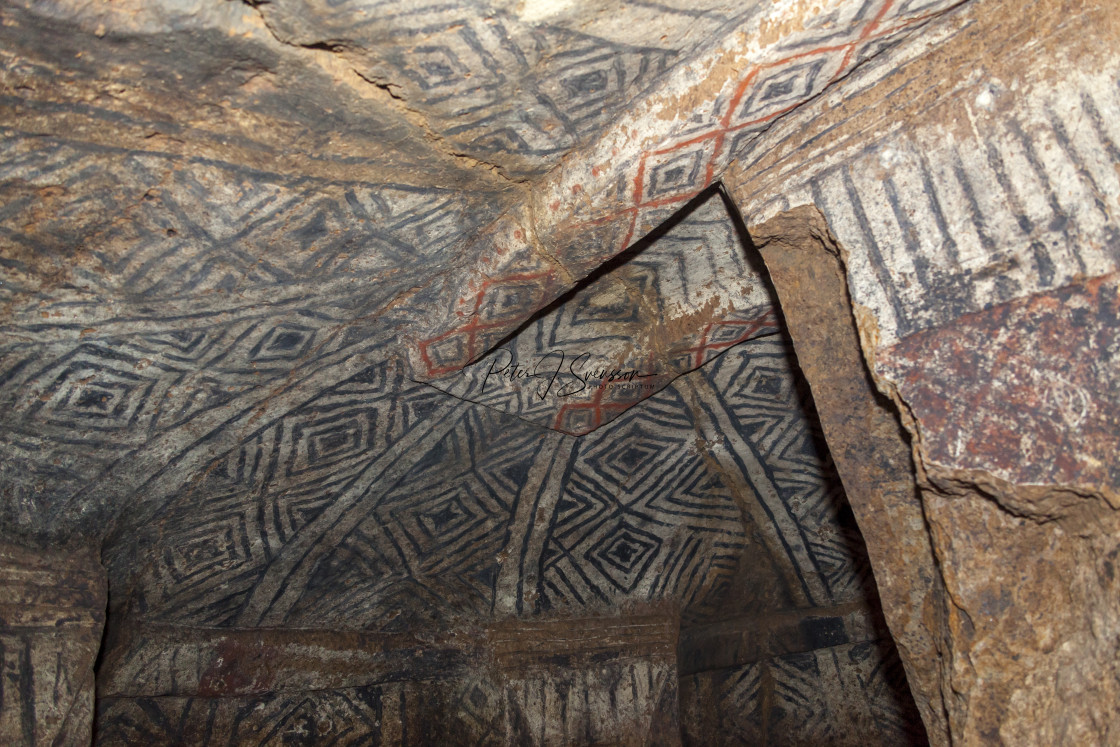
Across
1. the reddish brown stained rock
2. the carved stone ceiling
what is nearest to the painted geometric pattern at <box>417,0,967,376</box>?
the carved stone ceiling

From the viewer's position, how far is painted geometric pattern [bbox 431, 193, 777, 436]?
91.7 inches

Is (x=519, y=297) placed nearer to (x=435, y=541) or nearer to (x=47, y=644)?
(x=435, y=541)

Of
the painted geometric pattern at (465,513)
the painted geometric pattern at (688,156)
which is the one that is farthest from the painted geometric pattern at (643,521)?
the painted geometric pattern at (688,156)

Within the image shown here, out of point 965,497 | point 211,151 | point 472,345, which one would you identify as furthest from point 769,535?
point 211,151

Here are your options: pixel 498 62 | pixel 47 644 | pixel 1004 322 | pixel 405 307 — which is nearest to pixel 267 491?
pixel 47 644

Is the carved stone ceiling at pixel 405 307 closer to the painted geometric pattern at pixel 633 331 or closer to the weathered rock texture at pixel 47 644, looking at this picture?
the painted geometric pattern at pixel 633 331

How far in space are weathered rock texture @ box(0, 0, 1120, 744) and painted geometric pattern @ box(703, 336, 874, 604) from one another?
0.02 meters

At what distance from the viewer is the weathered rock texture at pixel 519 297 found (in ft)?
4.25

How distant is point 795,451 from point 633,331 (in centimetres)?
92

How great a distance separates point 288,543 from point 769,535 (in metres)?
1.87

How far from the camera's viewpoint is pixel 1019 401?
1.29 metres

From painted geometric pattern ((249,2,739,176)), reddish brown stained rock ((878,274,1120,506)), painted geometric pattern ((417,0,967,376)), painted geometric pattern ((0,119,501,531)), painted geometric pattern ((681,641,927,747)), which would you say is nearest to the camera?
reddish brown stained rock ((878,274,1120,506))

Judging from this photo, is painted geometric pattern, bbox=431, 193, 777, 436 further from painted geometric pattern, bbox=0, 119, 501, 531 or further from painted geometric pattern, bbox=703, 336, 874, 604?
painted geometric pattern, bbox=0, 119, 501, 531

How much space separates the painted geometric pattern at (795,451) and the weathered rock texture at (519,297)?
0.02 meters
